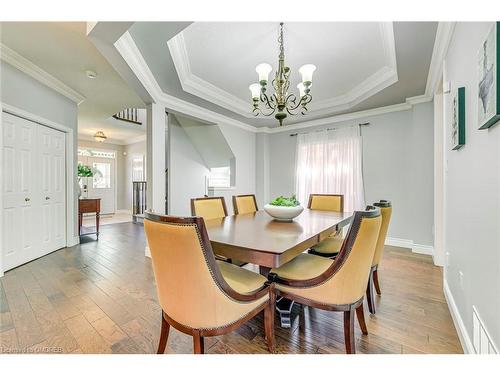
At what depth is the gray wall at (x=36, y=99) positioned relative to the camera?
267 centimetres

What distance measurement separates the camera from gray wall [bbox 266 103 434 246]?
344 cm

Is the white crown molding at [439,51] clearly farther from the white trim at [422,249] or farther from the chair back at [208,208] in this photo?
the chair back at [208,208]

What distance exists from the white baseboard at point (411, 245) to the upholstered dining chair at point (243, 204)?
256cm

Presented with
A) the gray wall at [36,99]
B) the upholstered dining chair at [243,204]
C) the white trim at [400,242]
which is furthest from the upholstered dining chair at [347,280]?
the gray wall at [36,99]

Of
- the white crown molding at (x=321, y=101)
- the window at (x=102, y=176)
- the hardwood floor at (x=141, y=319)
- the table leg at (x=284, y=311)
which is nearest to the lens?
the hardwood floor at (x=141, y=319)

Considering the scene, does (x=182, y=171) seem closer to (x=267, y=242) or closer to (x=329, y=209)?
(x=329, y=209)

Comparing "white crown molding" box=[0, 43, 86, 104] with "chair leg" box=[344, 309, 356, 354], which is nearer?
"chair leg" box=[344, 309, 356, 354]

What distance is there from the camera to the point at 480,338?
3.87ft

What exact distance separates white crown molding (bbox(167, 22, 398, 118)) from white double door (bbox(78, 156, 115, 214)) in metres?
5.85

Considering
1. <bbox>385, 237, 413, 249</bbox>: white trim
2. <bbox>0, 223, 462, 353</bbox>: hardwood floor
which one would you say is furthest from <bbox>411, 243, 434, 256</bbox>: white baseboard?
<bbox>0, 223, 462, 353</bbox>: hardwood floor

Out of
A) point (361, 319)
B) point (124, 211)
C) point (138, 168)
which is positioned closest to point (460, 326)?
point (361, 319)

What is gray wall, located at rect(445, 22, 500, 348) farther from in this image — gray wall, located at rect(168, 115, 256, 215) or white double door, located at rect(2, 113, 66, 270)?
white double door, located at rect(2, 113, 66, 270)
